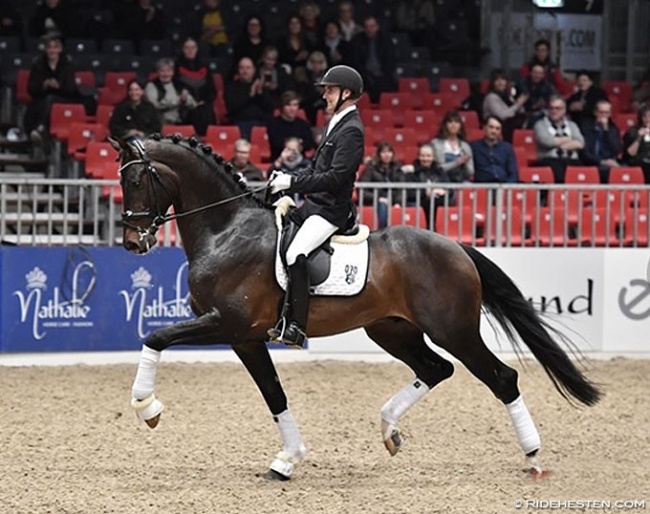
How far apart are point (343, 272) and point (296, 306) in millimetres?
359

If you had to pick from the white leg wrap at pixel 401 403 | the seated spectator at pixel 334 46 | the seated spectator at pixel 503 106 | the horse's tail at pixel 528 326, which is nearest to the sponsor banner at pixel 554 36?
the seated spectator at pixel 503 106

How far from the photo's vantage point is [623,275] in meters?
13.3

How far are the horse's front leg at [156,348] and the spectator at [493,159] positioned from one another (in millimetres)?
7136

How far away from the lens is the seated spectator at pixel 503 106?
54.9 ft

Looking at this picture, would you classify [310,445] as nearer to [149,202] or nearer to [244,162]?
[149,202]

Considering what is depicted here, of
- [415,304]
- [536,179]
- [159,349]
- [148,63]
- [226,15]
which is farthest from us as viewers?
[226,15]

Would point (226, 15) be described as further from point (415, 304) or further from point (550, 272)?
point (415, 304)

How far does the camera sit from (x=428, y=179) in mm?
13836

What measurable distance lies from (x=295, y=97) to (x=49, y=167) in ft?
9.53

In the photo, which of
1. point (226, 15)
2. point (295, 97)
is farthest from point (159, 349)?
point (226, 15)

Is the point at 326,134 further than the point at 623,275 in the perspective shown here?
No

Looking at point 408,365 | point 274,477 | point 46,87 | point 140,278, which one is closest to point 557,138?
point 140,278

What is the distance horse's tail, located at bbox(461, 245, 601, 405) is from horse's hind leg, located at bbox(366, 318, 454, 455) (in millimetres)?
493

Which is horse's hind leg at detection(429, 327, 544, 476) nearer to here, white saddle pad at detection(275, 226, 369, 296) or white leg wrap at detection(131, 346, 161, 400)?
white saddle pad at detection(275, 226, 369, 296)
